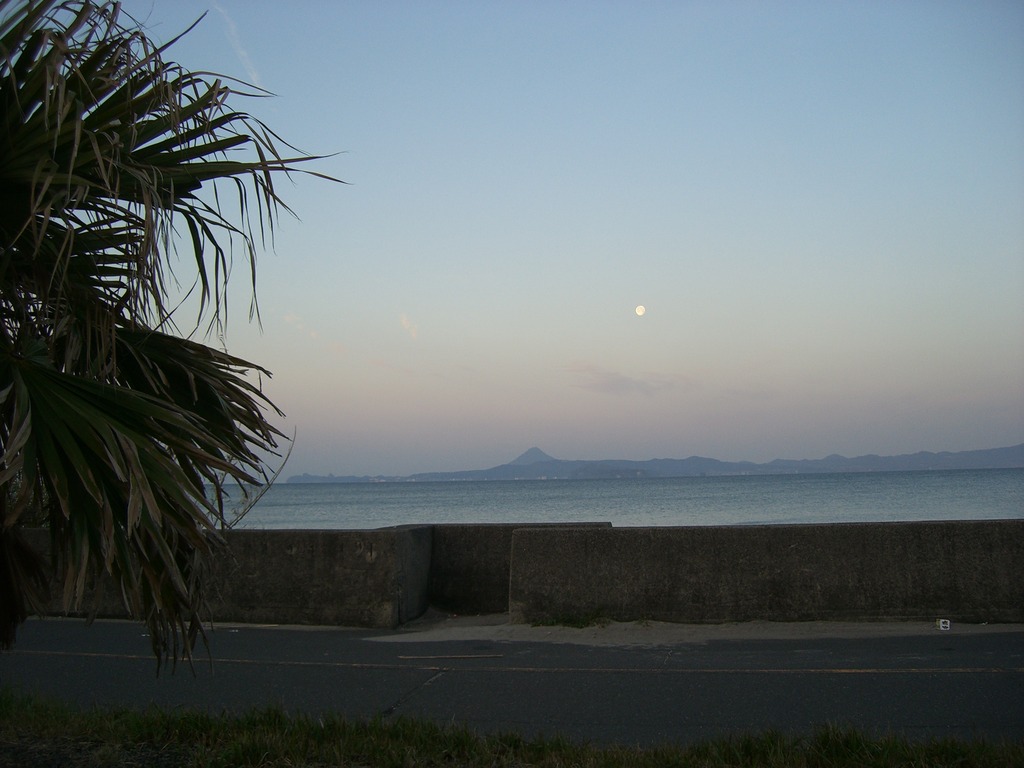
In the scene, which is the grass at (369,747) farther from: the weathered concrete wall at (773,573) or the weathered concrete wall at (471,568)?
the weathered concrete wall at (471,568)

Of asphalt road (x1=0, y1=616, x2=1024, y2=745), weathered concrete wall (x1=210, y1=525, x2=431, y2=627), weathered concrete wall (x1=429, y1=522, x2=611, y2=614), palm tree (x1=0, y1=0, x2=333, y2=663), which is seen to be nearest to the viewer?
palm tree (x1=0, y1=0, x2=333, y2=663)

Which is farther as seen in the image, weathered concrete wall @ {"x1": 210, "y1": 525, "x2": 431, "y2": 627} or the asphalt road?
weathered concrete wall @ {"x1": 210, "y1": 525, "x2": 431, "y2": 627}

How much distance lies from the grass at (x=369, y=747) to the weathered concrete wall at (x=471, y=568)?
400 centimetres

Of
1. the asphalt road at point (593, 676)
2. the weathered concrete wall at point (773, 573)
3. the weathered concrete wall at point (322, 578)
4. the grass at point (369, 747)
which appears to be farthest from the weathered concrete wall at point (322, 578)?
the grass at point (369, 747)

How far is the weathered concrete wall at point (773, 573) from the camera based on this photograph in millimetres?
7266

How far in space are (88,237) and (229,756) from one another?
95.8 inches

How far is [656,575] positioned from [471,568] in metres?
1.95

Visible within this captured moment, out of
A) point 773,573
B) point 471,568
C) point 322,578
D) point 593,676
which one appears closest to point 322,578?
point 322,578

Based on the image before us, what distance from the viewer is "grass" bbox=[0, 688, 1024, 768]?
156 inches

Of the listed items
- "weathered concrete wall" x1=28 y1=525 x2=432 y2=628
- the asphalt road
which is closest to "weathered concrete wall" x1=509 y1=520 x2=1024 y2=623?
the asphalt road

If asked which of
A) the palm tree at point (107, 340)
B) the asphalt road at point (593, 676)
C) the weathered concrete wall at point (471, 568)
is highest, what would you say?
the palm tree at point (107, 340)

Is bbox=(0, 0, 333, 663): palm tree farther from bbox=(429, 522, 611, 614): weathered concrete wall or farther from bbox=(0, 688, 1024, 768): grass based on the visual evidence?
bbox=(429, 522, 611, 614): weathered concrete wall

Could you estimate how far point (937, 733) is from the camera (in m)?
4.50

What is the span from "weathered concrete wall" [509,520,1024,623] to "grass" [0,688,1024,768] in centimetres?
326
